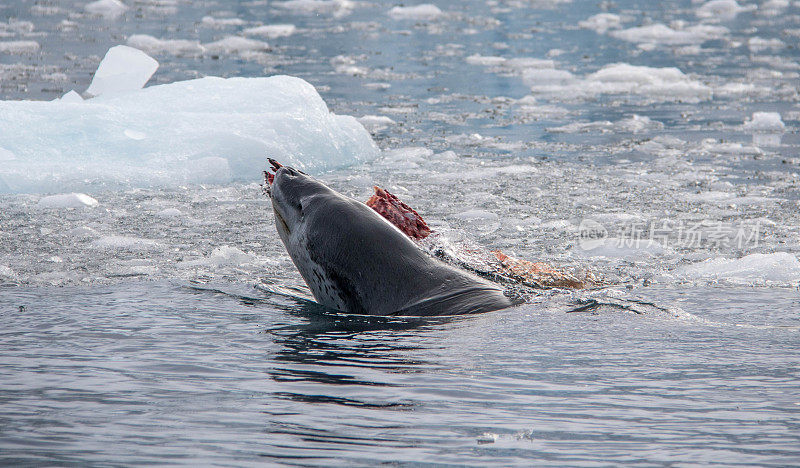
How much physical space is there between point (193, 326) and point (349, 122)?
5.45m

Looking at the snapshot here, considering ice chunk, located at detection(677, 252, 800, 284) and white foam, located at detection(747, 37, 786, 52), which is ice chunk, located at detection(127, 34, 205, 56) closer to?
white foam, located at detection(747, 37, 786, 52)

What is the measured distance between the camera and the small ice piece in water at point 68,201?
738cm

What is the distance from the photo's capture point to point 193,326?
14.5 feet

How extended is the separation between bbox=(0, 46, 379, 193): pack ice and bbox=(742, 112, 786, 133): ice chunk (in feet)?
14.4

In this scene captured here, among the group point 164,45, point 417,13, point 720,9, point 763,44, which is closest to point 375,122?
point 164,45

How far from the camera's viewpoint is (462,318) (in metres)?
4.34

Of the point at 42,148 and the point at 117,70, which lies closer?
the point at 42,148

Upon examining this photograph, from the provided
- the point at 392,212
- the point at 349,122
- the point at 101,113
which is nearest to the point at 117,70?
the point at 101,113

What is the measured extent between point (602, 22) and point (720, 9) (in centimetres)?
441

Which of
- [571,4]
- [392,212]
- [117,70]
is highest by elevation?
[571,4]

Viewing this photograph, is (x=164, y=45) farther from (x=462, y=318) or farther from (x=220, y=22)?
(x=462, y=318)

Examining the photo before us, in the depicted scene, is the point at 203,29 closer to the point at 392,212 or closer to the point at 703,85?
the point at 703,85

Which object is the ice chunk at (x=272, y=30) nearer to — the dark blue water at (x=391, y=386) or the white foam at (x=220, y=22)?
the white foam at (x=220, y=22)

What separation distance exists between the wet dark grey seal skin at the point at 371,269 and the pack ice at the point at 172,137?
12.1 feet
